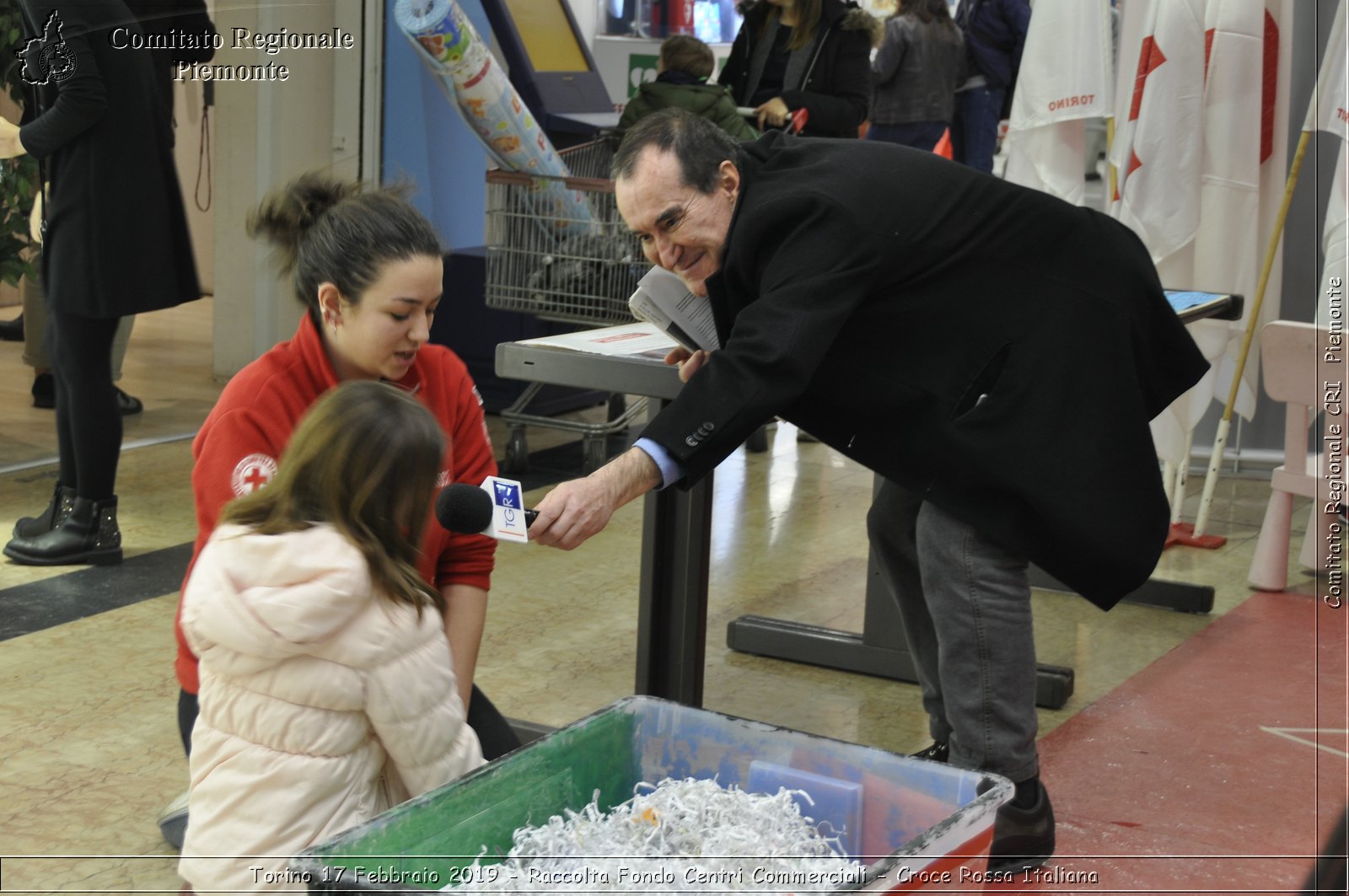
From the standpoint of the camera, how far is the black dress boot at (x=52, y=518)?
461cm

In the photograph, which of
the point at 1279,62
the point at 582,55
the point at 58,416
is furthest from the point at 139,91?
the point at 1279,62

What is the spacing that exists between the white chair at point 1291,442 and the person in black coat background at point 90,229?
3474 millimetres

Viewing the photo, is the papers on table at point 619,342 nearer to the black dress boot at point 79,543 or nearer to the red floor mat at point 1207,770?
the red floor mat at point 1207,770

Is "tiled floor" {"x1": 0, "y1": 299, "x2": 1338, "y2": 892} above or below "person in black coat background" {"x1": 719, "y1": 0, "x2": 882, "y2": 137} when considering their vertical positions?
below

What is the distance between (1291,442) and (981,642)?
253 cm

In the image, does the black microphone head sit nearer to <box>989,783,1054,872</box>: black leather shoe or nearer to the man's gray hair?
the man's gray hair

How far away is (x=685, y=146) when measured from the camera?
7.84ft

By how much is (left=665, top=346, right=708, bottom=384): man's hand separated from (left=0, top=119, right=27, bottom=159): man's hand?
295 cm

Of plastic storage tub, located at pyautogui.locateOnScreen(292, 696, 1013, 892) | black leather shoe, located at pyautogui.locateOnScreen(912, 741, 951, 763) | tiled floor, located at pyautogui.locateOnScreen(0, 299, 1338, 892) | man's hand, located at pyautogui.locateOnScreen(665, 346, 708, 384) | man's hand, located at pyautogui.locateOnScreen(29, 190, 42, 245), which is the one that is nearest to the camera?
plastic storage tub, located at pyautogui.locateOnScreen(292, 696, 1013, 892)

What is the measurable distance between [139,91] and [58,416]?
1.03 metres

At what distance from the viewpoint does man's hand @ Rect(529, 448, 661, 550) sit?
78.0 inches

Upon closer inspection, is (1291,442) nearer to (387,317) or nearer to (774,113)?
(774,113)

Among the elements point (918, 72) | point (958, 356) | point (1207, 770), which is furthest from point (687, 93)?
point (958, 356)

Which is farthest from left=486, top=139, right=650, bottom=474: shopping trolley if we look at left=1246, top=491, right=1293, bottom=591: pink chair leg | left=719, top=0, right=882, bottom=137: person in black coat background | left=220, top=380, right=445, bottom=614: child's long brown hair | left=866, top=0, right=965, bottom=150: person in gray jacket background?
left=220, top=380, right=445, bottom=614: child's long brown hair
